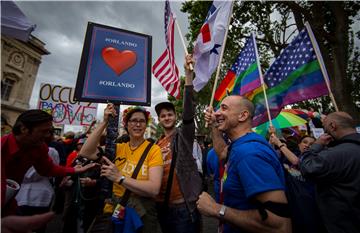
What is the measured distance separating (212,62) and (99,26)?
5.50ft

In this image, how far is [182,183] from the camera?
2549 mm

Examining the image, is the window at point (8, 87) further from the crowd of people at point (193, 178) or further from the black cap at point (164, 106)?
the black cap at point (164, 106)

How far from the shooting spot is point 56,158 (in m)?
3.61

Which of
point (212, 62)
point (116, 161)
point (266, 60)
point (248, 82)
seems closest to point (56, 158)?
point (116, 161)

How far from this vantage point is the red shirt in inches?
77.9

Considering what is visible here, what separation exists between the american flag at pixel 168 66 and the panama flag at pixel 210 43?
1.07 feet

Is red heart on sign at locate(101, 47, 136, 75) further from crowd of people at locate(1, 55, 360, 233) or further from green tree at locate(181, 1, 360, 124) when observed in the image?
green tree at locate(181, 1, 360, 124)

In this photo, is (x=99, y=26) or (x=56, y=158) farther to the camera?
(x=56, y=158)

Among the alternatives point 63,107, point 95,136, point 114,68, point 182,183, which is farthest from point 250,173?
point 63,107

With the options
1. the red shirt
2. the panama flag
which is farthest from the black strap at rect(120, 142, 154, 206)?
the panama flag

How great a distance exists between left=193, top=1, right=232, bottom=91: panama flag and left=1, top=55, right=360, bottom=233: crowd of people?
2.69 ft

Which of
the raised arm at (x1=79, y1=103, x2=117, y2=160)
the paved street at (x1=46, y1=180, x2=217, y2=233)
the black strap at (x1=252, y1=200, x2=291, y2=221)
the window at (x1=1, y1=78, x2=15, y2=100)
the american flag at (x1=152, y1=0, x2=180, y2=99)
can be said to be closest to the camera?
the black strap at (x1=252, y1=200, x2=291, y2=221)

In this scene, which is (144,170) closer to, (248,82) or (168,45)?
(168,45)

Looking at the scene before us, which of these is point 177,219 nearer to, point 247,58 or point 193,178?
point 193,178
